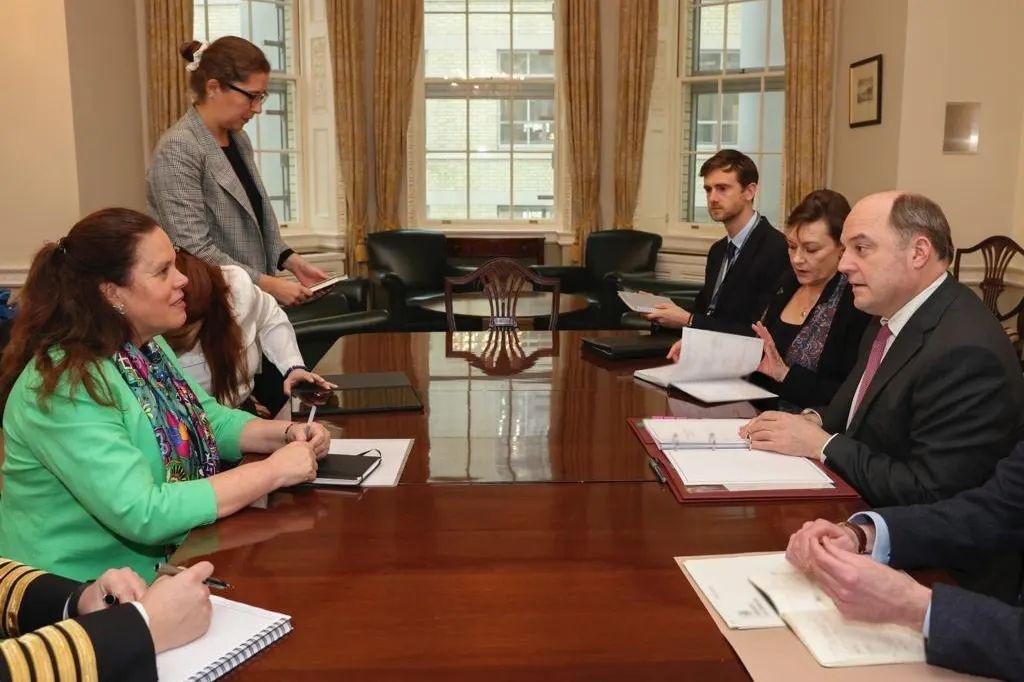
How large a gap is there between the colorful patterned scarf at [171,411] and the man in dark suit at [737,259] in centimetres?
178

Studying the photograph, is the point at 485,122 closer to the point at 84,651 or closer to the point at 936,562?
the point at 936,562

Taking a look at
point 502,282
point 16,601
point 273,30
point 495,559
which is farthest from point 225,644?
point 273,30

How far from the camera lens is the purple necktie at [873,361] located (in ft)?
6.65

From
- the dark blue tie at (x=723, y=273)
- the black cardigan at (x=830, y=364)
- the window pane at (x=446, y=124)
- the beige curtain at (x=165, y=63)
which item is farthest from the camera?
the window pane at (x=446, y=124)

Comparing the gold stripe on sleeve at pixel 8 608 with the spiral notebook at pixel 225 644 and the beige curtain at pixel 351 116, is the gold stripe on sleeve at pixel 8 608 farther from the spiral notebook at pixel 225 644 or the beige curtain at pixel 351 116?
the beige curtain at pixel 351 116

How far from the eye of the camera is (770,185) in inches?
281

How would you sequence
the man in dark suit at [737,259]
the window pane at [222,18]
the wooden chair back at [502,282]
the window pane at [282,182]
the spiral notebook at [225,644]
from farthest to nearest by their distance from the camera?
the window pane at [282,182] → the window pane at [222,18] → the wooden chair back at [502,282] → the man in dark suit at [737,259] → the spiral notebook at [225,644]

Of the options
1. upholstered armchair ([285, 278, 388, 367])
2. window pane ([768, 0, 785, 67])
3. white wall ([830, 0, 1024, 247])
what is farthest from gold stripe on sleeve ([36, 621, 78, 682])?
window pane ([768, 0, 785, 67])

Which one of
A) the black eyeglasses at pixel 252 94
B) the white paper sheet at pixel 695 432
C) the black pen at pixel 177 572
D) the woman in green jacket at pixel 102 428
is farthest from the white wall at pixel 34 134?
the black pen at pixel 177 572

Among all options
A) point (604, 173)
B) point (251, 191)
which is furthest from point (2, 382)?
point (604, 173)

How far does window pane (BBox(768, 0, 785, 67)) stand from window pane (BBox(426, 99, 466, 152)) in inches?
99.6

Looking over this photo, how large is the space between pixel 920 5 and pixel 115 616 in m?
5.81

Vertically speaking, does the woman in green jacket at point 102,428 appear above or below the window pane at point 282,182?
below

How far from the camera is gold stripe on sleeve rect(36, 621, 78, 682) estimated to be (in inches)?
43.7
